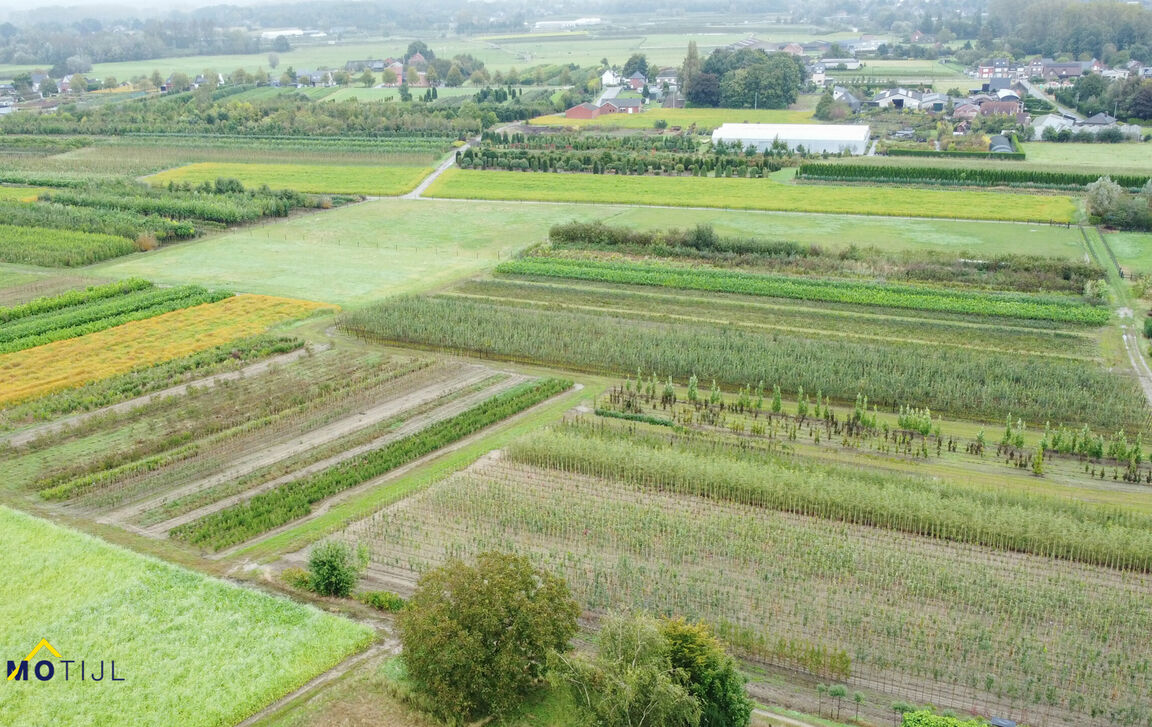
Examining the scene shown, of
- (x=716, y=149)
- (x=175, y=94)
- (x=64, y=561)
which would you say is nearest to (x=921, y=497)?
(x=64, y=561)

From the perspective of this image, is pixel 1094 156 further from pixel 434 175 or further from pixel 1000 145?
pixel 434 175

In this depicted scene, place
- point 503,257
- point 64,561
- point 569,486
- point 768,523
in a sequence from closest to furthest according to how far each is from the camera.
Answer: point 64,561
point 768,523
point 569,486
point 503,257

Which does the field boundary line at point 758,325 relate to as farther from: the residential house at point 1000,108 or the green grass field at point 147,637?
the residential house at point 1000,108

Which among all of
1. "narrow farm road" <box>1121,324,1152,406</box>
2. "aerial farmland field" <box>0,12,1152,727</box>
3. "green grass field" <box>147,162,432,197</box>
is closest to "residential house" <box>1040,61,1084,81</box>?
"aerial farmland field" <box>0,12,1152,727</box>

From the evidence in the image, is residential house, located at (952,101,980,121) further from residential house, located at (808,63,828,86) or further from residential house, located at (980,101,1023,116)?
residential house, located at (808,63,828,86)

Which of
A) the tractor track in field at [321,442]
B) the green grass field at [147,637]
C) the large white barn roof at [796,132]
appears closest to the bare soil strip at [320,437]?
the tractor track in field at [321,442]

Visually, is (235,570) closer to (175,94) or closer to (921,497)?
(921,497)
